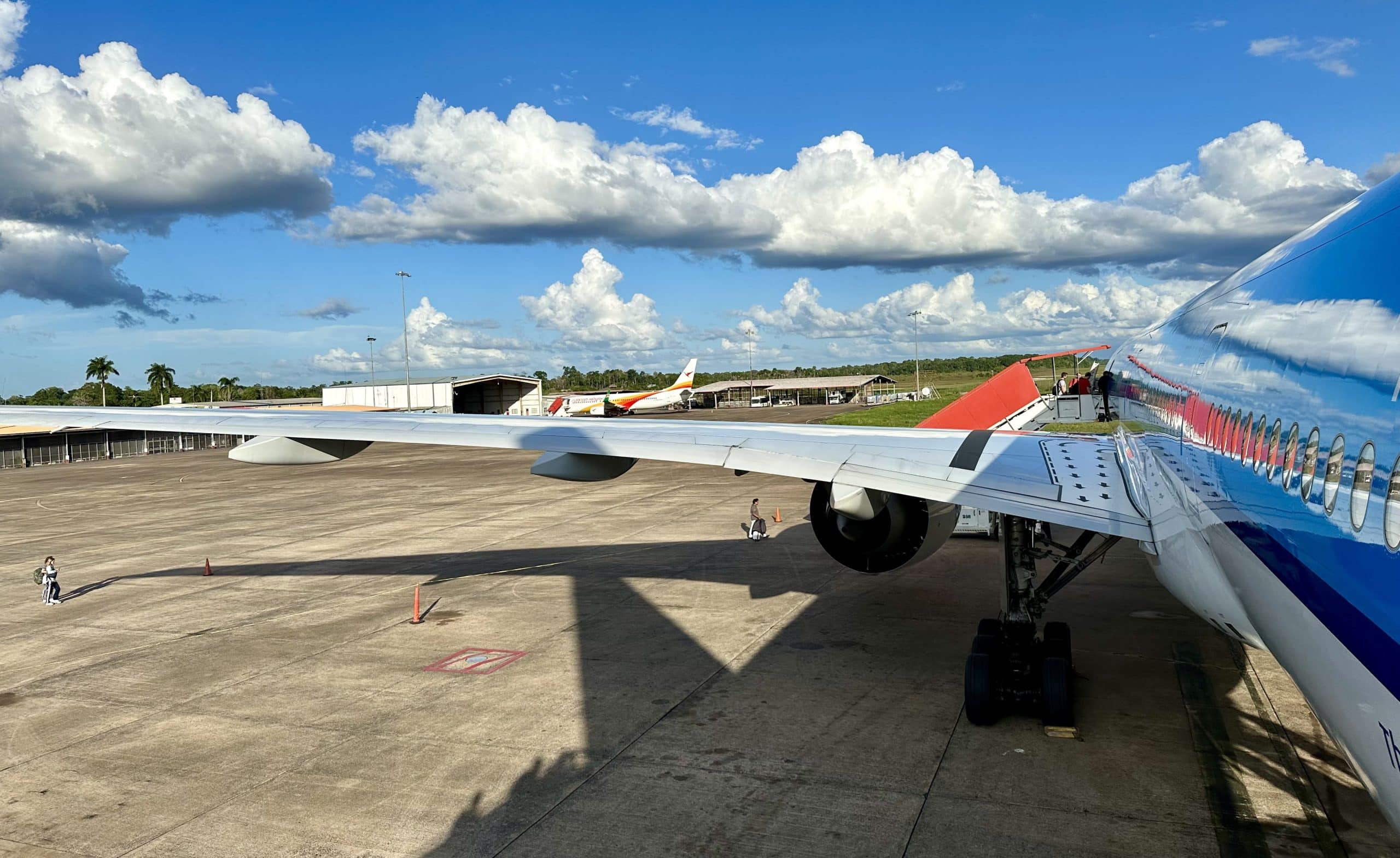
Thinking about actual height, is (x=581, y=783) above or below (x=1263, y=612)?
below

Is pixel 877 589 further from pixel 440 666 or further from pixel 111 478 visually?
pixel 111 478

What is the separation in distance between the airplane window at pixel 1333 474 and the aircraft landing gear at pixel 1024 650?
→ 569 centimetres

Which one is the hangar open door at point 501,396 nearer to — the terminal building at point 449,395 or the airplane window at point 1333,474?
the terminal building at point 449,395

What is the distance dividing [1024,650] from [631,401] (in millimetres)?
93879

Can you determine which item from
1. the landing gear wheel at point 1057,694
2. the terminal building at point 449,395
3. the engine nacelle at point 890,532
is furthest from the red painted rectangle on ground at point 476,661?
the terminal building at point 449,395

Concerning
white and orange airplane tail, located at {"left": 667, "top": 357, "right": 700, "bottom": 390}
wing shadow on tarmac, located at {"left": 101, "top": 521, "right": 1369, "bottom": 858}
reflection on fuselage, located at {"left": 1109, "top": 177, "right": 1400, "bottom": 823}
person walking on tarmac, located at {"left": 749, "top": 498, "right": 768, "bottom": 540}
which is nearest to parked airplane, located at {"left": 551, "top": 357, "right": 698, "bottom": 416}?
white and orange airplane tail, located at {"left": 667, "top": 357, "right": 700, "bottom": 390}

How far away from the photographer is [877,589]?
16938mm

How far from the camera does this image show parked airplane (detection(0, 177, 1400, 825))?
398cm

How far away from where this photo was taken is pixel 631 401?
104 meters

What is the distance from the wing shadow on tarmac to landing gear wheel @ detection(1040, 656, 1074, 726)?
0.44 m

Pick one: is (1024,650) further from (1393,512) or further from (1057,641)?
(1393,512)

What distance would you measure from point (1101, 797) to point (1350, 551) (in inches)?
208

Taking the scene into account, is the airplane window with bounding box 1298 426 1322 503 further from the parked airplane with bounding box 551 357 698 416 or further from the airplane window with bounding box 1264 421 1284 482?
the parked airplane with bounding box 551 357 698 416

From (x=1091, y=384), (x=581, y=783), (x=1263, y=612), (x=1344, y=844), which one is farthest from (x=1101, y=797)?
(x=1091, y=384)
